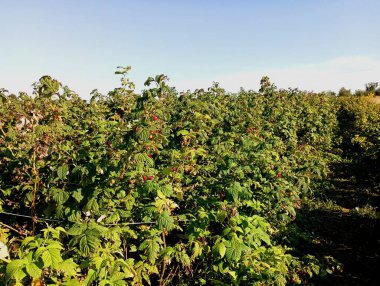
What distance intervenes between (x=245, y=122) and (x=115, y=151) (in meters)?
4.41

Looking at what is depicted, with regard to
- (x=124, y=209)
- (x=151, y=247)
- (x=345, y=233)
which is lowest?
(x=345, y=233)

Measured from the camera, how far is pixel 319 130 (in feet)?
42.5

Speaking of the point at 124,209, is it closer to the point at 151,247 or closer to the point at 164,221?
the point at 151,247

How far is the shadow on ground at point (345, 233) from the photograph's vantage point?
16.5 ft

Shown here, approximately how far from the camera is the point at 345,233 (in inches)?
253

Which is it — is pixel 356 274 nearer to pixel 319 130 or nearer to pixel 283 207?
pixel 283 207

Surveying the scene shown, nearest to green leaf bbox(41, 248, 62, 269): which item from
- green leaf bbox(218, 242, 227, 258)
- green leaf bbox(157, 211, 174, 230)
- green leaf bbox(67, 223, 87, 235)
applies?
green leaf bbox(67, 223, 87, 235)

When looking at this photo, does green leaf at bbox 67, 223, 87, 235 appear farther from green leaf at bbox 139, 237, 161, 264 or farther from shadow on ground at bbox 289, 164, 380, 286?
shadow on ground at bbox 289, 164, 380, 286

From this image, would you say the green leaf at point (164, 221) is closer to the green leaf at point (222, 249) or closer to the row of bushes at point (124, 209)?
the row of bushes at point (124, 209)

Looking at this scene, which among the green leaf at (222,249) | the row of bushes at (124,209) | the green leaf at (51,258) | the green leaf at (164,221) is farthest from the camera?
the green leaf at (164,221)

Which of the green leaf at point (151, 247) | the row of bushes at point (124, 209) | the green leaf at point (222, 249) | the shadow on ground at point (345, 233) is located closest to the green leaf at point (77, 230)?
the row of bushes at point (124, 209)

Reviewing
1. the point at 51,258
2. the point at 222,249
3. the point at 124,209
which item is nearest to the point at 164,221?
the point at 222,249

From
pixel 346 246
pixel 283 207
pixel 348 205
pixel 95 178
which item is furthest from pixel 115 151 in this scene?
pixel 348 205

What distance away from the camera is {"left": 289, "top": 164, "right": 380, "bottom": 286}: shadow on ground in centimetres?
502
